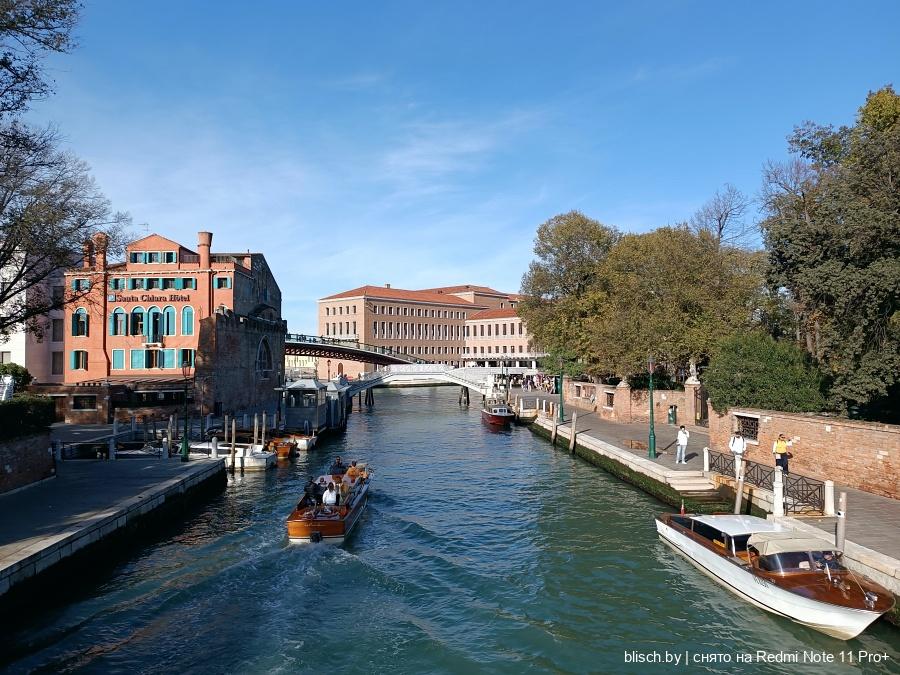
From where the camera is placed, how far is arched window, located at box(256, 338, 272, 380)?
44984 millimetres

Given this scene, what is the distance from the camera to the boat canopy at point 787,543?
37.4ft

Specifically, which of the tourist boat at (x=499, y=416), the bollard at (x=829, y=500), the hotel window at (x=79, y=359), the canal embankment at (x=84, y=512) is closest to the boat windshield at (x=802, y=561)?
the bollard at (x=829, y=500)

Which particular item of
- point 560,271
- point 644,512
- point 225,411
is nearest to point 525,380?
point 560,271

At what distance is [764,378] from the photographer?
22250 mm

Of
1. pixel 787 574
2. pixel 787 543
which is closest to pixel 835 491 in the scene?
pixel 787 543

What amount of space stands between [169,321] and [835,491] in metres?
37.7

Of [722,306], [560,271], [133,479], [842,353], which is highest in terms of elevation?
[560,271]

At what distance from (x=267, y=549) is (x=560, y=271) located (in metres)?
37.9

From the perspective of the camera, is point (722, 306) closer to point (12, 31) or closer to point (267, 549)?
point (267, 549)

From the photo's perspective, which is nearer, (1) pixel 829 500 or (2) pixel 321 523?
(1) pixel 829 500

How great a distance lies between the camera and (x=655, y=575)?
1392 cm

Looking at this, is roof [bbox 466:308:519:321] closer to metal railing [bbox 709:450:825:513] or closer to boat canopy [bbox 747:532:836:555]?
metal railing [bbox 709:450:825:513]

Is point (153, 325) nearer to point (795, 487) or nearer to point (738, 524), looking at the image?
point (738, 524)

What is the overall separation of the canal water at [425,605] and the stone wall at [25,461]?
450 cm
